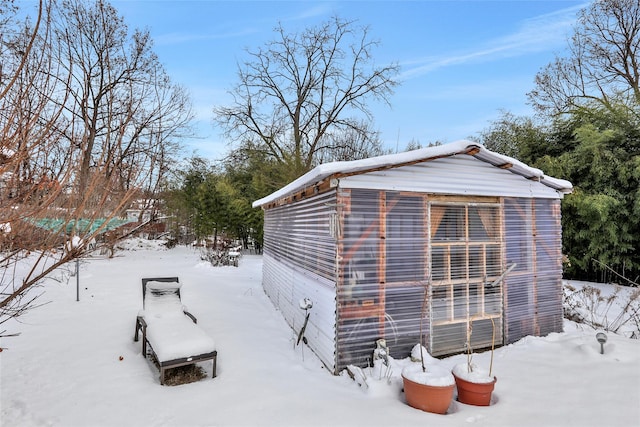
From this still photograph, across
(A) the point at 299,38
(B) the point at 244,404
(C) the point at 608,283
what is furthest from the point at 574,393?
(A) the point at 299,38

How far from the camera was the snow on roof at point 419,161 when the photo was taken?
12.6ft

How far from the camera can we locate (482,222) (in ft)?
15.8

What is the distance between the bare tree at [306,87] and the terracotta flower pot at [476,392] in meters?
16.2

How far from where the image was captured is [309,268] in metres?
5.12

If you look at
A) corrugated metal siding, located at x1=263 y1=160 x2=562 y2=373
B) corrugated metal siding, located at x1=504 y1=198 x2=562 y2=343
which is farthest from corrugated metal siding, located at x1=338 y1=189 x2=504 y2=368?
corrugated metal siding, located at x1=504 y1=198 x2=562 y2=343

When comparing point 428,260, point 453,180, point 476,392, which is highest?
point 453,180

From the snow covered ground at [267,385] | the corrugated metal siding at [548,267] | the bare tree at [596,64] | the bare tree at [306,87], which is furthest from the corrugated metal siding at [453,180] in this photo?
the bare tree at [306,87]

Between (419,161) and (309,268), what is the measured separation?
7.47 ft

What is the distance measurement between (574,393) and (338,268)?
2821mm

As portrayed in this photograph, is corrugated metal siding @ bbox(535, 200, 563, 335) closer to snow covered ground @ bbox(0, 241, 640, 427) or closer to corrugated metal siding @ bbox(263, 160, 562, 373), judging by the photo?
corrugated metal siding @ bbox(263, 160, 562, 373)

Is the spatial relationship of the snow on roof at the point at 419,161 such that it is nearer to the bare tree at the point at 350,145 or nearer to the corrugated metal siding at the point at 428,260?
the corrugated metal siding at the point at 428,260

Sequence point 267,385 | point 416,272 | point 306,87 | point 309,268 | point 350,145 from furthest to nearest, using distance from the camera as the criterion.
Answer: point 350,145
point 306,87
point 309,268
point 416,272
point 267,385

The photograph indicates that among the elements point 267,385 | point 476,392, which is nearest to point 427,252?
point 476,392

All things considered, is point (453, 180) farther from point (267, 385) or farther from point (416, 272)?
point (267, 385)
